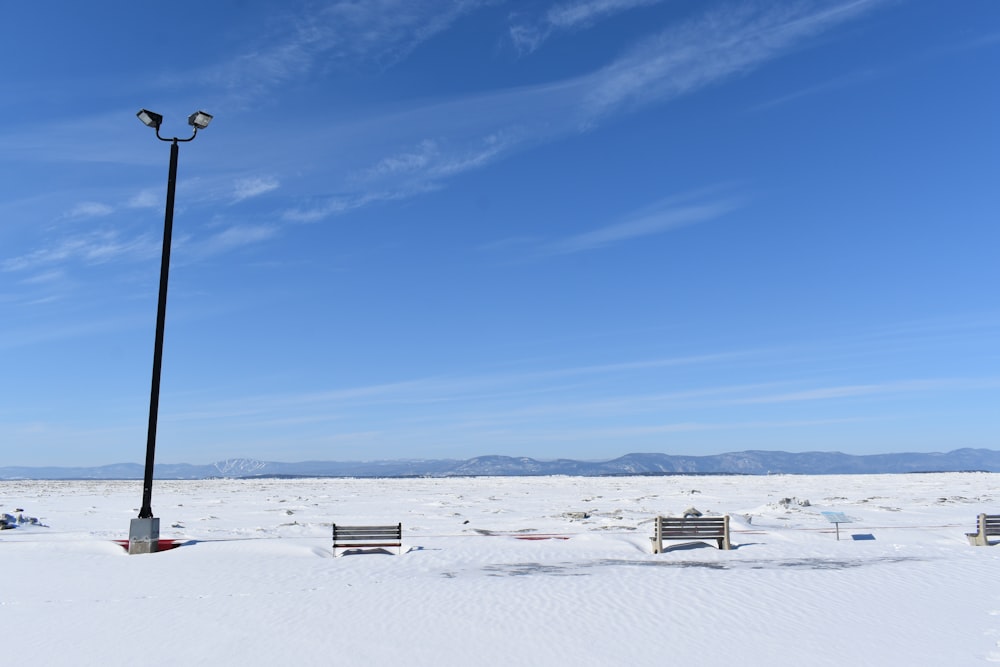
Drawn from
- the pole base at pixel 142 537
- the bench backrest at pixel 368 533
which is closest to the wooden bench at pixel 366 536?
the bench backrest at pixel 368 533

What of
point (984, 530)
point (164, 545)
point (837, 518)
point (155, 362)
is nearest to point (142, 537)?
point (164, 545)

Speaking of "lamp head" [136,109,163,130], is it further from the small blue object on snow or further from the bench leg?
the bench leg

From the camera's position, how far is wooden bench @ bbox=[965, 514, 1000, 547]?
64.3 ft

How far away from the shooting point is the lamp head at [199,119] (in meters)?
18.3

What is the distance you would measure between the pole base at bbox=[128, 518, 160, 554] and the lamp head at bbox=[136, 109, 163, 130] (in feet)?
33.1

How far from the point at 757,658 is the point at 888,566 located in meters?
9.20

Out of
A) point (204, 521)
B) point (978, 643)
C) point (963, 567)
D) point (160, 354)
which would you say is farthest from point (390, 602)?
point (204, 521)

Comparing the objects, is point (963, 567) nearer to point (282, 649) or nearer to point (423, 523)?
point (282, 649)

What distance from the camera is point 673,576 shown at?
14.7 meters

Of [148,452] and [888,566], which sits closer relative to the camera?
[888,566]

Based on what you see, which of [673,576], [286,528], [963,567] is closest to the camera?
[673,576]

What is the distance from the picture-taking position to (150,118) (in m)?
18.5

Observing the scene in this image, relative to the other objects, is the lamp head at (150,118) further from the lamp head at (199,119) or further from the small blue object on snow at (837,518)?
the small blue object on snow at (837,518)

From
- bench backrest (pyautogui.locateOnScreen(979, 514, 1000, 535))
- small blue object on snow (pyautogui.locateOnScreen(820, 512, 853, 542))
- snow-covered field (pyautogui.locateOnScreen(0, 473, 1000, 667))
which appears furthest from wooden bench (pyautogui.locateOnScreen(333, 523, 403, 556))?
bench backrest (pyautogui.locateOnScreen(979, 514, 1000, 535))
